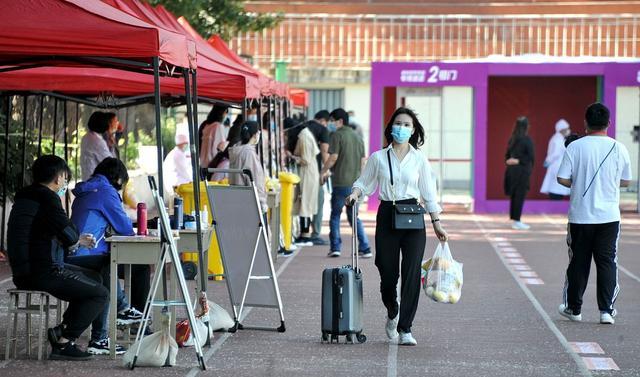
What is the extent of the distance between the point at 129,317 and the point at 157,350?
982mm

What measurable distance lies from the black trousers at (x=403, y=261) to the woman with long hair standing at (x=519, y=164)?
13780mm

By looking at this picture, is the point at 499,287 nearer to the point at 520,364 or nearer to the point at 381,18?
the point at 520,364

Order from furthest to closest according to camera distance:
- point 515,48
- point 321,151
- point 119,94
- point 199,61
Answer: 1. point 515,48
2. point 321,151
3. point 119,94
4. point 199,61

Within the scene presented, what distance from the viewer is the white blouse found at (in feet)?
35.1

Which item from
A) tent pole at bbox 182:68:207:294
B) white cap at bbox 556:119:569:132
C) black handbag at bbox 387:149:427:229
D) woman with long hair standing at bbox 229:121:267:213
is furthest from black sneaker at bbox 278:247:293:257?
white cap at bbox 556:119:569:132

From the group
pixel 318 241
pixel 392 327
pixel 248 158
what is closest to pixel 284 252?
pixel 318 241

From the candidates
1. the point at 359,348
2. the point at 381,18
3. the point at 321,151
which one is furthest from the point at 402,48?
the point at 359,348

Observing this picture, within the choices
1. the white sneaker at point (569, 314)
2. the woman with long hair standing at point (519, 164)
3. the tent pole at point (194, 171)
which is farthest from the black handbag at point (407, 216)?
the woman with long hair standing at point (519, 164)

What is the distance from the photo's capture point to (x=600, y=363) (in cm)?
1002

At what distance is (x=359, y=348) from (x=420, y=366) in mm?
905

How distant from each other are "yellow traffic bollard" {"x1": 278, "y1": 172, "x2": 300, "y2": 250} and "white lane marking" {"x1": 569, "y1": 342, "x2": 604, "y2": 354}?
846 cm

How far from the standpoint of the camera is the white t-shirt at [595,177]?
1207 centimetres

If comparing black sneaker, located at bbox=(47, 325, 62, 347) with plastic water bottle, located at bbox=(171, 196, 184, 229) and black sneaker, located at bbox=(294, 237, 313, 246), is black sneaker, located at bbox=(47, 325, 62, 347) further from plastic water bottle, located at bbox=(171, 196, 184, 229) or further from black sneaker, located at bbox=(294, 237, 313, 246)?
black sneaker, located at bbox=(294, 237, 313, 246)

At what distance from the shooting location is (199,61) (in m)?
14.8
